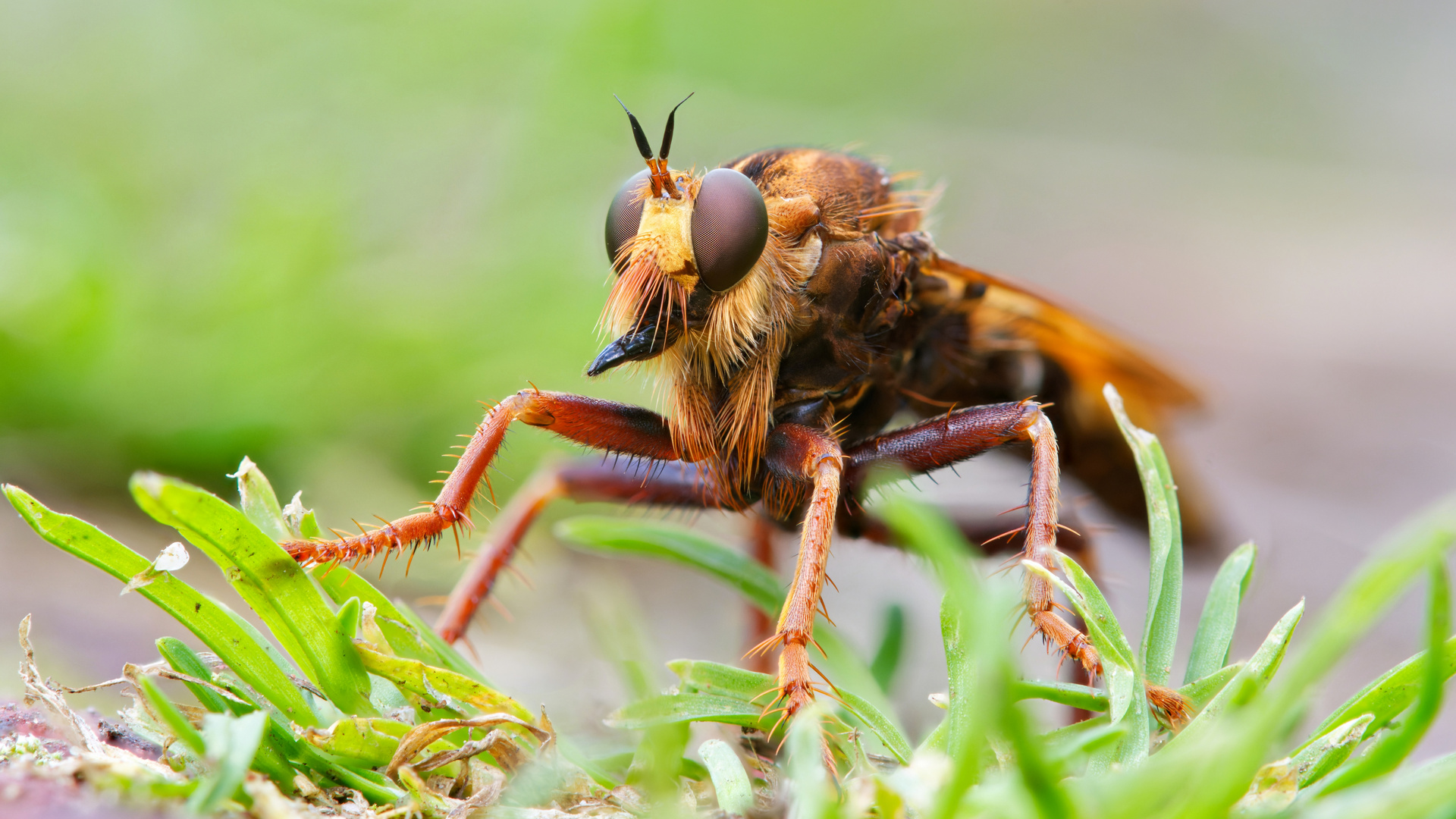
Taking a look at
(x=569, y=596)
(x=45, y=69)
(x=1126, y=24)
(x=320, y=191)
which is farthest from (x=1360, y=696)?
(x=1126, y=24)

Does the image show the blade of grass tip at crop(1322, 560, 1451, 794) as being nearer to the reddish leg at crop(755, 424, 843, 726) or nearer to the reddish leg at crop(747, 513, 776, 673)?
the reddish leg at crop(755, 424, 843, 726)

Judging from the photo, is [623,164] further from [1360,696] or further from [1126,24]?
[1126,24]

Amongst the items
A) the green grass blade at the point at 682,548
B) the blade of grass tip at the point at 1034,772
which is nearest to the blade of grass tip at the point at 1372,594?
the blade of grass tip at the point at 1034,772

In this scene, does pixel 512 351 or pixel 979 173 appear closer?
pixel 512 351

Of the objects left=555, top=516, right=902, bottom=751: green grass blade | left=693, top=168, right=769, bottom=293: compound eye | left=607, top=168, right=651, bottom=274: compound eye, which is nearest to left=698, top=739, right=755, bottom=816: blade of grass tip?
left=555, top=516, right=902, bottom=751: green grass blade

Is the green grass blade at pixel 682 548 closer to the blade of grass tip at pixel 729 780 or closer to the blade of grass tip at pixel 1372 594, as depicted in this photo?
the blade of grass tip at pixel 729 780
